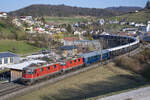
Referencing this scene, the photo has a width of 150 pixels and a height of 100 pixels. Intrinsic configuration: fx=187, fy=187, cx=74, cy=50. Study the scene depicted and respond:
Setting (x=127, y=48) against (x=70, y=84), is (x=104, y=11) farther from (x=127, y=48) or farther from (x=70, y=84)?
(x=70, y=84)

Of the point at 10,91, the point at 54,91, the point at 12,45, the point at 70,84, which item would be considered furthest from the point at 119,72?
the point at 12,45

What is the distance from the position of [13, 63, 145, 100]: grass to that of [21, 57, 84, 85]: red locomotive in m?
1.19

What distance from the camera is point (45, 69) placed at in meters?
19.0

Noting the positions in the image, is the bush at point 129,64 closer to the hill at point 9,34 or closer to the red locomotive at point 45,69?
the red locomotive at point 45,69

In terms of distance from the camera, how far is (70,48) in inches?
1430

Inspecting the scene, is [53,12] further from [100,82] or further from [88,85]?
[88,85]

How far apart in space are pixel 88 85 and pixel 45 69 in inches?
197

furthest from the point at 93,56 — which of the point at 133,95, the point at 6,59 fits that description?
the point at 133,95

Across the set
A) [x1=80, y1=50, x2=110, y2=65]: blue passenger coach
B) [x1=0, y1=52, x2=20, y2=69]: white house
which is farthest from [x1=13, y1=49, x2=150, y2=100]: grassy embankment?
[x1=0, y1=52, x2=20, y2=69]: white house

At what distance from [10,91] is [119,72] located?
15964 mm

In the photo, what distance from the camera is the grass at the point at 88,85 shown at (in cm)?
1673

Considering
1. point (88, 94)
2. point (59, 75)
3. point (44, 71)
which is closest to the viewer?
point (88, 94)

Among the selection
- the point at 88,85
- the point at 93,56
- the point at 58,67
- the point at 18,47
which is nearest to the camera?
the point at 88,85

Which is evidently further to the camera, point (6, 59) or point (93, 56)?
point (93, 56)
